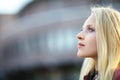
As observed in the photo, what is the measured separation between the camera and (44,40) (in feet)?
94.6

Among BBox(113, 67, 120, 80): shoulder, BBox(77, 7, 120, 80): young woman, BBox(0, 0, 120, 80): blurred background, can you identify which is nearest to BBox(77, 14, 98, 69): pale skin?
BBox(77, 7, 120, 80): young woman

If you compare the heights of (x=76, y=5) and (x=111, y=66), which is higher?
(x=76, y=5)

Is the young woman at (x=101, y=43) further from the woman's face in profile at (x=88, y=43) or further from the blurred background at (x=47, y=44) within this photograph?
the blurred background at (x=47, y=44)

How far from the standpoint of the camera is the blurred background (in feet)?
89.3

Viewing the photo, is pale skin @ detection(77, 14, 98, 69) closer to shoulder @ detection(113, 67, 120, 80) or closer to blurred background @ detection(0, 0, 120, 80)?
shoulder @ detection(113, 67, 120, 80)

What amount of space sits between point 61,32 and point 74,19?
4.92 ft

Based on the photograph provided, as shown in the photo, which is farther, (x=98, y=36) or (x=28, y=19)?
(x=28, y=19)

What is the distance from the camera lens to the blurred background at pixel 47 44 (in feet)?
89.3

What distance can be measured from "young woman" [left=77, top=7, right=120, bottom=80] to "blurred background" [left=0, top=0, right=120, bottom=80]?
72.9 feet

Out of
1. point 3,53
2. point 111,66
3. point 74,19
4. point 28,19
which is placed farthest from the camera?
point 3,53

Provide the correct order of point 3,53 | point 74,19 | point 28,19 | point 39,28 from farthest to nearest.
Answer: point 3,53 < point 28,19 < point 39,28 < point 74,19

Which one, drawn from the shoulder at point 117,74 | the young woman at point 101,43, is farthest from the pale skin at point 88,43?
the shoulder at point 117,74

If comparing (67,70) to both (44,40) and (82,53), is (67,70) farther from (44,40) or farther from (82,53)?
(82,53)

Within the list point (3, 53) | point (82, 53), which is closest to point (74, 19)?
point (3, 53)
